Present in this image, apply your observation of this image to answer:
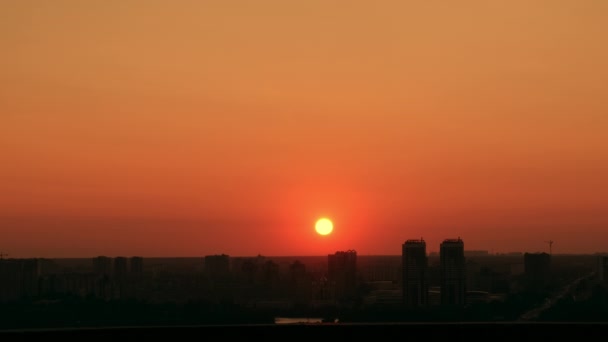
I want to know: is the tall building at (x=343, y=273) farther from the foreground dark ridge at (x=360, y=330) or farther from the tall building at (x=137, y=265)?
the foreground dark ridge at (x=360, y=330)

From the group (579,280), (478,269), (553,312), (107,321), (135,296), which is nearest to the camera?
(107,321)

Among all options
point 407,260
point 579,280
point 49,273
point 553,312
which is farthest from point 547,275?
point 49,273

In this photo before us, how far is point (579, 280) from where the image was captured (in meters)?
23.9

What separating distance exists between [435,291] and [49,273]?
33.9 ft

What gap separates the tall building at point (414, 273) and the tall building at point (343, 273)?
1363 mm

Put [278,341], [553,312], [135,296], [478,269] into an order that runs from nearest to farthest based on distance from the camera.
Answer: [278,341]
[553,312]
[135,296]
[478,269]

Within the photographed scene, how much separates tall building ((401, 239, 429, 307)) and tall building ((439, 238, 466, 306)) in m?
0.46

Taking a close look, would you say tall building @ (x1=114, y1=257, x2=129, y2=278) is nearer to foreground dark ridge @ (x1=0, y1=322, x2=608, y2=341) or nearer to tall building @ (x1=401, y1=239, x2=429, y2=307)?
tall building @ (x1=401, y1=239, x2=429, y2=307)

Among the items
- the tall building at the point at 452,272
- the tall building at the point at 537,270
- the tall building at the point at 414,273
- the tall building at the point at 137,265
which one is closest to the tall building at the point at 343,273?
the tall building at the point at 414,273

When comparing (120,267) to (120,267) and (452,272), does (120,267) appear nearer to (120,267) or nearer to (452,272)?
(120,267)

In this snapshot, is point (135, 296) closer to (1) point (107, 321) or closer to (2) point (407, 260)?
(1) point (107, 321)

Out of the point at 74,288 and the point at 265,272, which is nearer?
the point at 74,288

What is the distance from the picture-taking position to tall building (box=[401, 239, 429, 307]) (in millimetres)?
21072

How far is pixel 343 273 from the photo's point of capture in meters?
25.2
